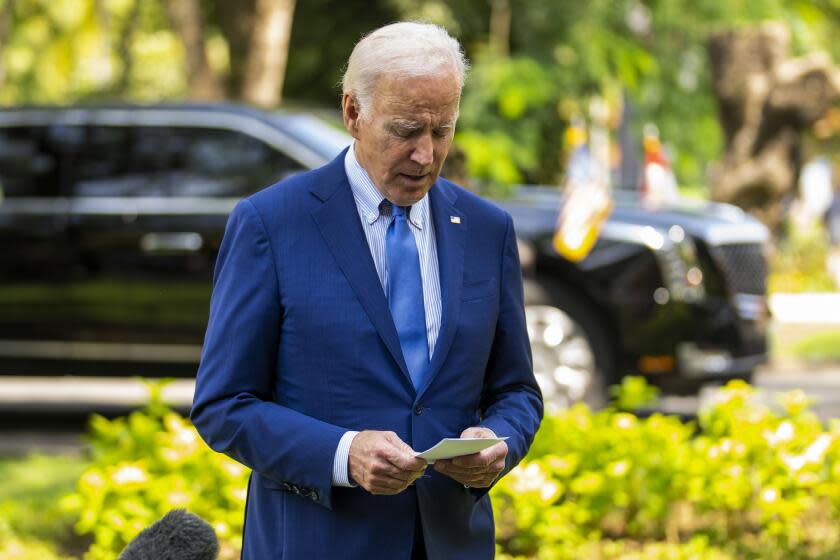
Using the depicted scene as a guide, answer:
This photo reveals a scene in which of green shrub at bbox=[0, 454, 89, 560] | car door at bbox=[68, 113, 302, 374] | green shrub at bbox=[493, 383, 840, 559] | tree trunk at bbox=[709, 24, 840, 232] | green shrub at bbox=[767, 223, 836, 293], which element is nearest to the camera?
green shrub at bbox=[493, 383, 840, 559]

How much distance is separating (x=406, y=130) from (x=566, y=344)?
19.4 ft

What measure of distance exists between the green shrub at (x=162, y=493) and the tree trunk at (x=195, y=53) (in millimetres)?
8869

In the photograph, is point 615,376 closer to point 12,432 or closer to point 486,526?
point 12,432

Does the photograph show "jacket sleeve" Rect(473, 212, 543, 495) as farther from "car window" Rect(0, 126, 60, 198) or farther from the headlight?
"car window" Rect(0, 126, 60, 198)

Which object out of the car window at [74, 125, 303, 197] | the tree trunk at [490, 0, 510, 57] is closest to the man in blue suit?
the car window at [74, 125, 303, 197]

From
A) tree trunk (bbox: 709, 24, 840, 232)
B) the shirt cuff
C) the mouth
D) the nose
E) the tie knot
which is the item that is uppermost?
the nose

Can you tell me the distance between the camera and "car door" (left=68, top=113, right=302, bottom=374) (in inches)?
322

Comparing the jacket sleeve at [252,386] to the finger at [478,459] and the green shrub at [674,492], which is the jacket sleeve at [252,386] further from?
the green shrub at [674,492]

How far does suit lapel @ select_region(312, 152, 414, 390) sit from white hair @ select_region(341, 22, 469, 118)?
0.16 meters

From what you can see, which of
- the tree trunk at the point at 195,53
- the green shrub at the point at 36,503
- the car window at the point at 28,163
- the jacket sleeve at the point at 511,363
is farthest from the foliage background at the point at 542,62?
the jacket sleeve at the point at 511,363

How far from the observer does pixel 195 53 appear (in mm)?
13758

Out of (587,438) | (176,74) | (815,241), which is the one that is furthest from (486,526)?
(176,74)

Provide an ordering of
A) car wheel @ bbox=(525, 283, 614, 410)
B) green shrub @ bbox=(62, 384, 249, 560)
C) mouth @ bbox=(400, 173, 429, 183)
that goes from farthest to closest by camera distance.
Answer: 1. car wheel @ bbox=(525, 283, 614, 410)
2. green shrub @ bbox=(62, 384, 249, 560)
3. mouth @ bbox=(400, 173, 429, 183)

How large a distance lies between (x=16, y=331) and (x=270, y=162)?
1850 mm
